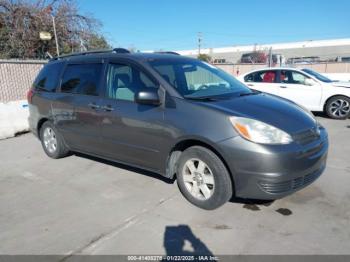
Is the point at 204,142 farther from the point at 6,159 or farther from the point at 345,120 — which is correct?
the point at 345,120

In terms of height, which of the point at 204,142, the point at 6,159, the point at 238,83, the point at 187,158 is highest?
the point at 238,83

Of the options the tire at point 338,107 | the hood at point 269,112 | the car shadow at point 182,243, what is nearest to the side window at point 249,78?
the tire at point 338,107

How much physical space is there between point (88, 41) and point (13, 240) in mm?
14232

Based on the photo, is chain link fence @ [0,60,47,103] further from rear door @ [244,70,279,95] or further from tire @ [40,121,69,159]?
rear door @ [244,70,279,95]

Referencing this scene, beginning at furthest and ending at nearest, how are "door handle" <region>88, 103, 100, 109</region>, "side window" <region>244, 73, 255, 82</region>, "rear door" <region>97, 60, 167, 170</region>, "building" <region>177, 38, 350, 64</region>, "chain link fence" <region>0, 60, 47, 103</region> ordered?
1. "building" <region>177, 38, 350, 64</region>
2. "side window" <region>244, 73, 255, 82</region>
3. "chain link fence" <region>0, 60, 47, 103</region>
4. "door handle" <region>88, 103, 100, 109</region>
5. "rear door" <region>97, 60, 167, 170</region>

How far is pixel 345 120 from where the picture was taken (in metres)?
8.54

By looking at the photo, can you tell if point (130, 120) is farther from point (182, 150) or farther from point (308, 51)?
point (308, 51)

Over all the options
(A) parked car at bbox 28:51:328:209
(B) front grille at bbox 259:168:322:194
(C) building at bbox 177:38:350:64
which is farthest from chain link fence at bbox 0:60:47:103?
(C) building at bbox 177:38:350:64

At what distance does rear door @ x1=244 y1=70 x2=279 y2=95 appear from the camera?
9.44m

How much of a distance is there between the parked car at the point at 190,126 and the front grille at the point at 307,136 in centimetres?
1

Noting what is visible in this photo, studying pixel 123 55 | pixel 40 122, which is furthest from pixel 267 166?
pixel 40 122

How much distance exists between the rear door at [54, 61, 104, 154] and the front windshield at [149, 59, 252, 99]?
1031mm

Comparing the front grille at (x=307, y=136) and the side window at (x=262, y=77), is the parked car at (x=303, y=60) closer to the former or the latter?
the side window at (x=262, y=77)

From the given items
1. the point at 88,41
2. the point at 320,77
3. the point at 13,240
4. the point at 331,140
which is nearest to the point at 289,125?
the point at 13,240
